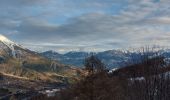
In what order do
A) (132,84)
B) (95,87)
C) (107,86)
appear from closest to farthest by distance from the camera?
(95,87) → (107,86) → (132,84)

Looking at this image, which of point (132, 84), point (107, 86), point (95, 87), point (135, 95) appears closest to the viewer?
point (95, 87)

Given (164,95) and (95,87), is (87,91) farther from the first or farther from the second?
(164,95)

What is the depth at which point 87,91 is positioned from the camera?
73.4 metres

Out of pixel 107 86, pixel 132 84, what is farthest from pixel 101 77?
pixel 132 84

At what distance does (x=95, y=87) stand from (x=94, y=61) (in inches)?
225

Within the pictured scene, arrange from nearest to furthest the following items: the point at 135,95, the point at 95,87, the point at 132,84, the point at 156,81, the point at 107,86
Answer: the point at 95,87, the point at 107,86, the point at 156,81, the point at 135,95, the point at 132,84

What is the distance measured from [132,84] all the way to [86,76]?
5803 centimetres

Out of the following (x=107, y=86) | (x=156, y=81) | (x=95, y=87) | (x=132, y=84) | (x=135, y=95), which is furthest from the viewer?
(x=132, y=84)

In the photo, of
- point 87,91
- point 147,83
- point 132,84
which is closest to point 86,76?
point 87,91

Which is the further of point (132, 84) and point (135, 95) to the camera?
point (132, 84)

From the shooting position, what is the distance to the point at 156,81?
102 m

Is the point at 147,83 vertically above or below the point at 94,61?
below

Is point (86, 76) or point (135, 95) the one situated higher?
point (86, 76)

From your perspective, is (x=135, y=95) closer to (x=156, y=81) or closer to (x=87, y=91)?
(x=156, y=81)
